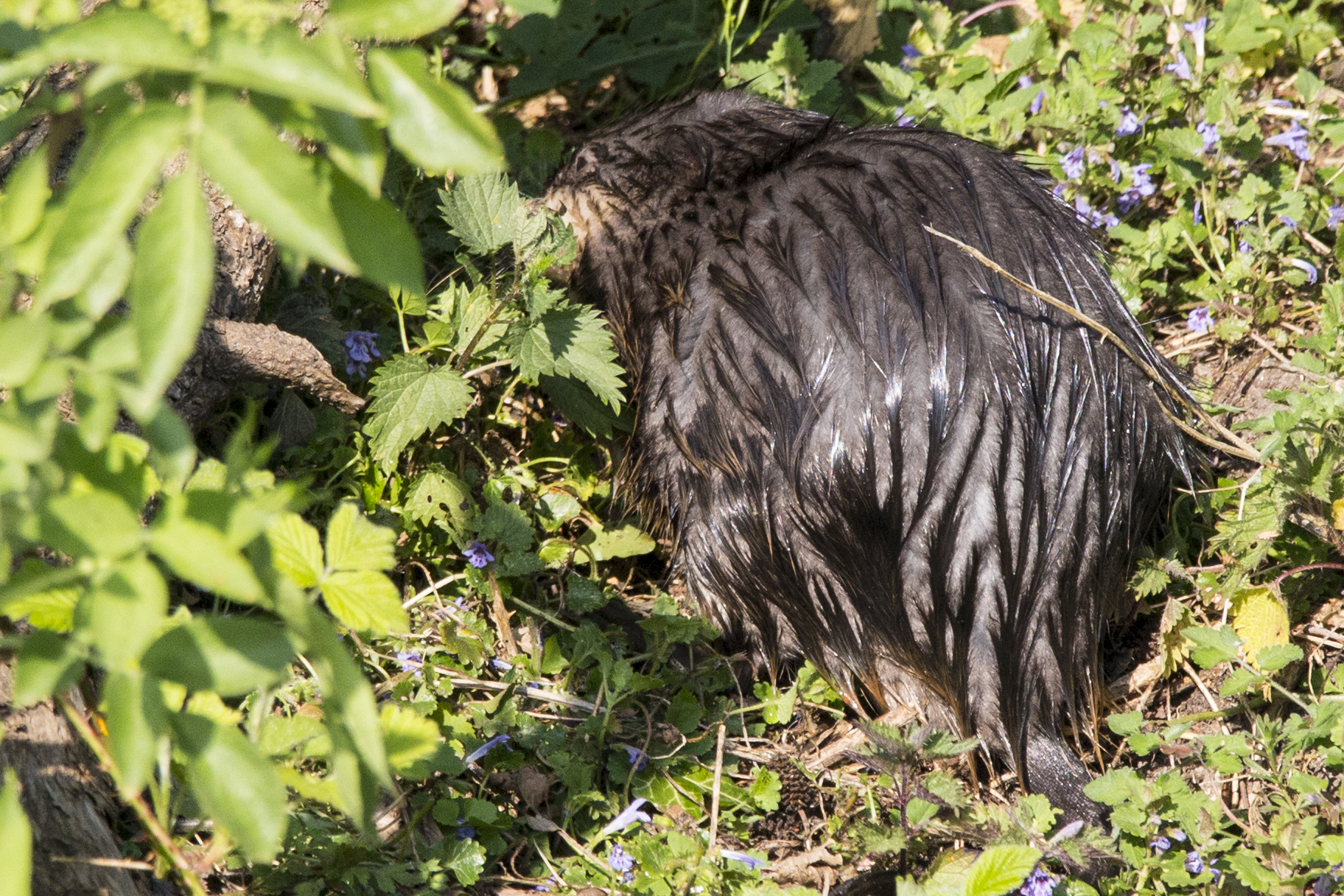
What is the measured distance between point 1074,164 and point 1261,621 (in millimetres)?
1570

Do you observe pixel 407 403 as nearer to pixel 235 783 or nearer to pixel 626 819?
pixel 626 819

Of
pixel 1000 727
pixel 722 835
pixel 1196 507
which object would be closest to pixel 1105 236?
pixel 1196 507

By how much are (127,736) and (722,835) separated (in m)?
1.75

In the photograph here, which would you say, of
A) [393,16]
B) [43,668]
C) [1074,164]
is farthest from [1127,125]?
[43,668]

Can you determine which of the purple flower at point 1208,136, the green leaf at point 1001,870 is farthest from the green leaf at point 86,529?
the purple flower at point 1208,136

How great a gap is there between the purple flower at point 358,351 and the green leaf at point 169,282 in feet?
7.26

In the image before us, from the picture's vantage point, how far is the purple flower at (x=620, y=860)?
2.39 meters

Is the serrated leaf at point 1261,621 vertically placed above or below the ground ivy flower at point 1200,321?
below

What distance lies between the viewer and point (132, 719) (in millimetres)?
1109

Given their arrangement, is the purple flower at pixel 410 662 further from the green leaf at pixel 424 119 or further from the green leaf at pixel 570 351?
the green leaf at pixel 424 119

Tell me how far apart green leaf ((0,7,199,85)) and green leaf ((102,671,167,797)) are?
584 millimetres

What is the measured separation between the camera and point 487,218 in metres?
2.98

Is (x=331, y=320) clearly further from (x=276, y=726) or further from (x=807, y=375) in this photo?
(x=276, y=726)

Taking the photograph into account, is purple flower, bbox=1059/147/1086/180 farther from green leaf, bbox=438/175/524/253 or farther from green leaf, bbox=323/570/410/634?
green leaf, bbox=323/570/410/634
